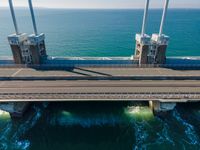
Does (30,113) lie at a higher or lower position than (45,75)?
lower

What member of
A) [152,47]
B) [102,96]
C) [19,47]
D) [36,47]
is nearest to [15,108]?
[19,47]

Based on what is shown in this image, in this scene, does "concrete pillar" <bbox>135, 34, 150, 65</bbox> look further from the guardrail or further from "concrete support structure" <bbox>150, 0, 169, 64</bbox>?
the guardrail

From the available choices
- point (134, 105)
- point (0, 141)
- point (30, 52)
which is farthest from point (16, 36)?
point (134, 105)

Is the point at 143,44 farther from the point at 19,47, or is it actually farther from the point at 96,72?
the point at 19,47

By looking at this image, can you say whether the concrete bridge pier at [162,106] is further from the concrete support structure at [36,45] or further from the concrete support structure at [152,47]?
the concrete support structure at [36,45]

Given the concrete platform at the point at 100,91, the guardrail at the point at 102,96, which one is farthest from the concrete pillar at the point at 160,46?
the guardrail at the point at 102,96

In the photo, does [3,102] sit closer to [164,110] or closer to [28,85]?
[28,85]

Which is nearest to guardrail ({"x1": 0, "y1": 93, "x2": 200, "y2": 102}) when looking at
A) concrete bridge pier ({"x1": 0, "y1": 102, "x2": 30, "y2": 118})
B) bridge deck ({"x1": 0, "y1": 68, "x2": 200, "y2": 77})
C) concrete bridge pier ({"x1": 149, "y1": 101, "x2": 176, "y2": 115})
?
concrete bridge pier ({"x1": 149, "y1": 101, "x2": 176, "y2": 115})
